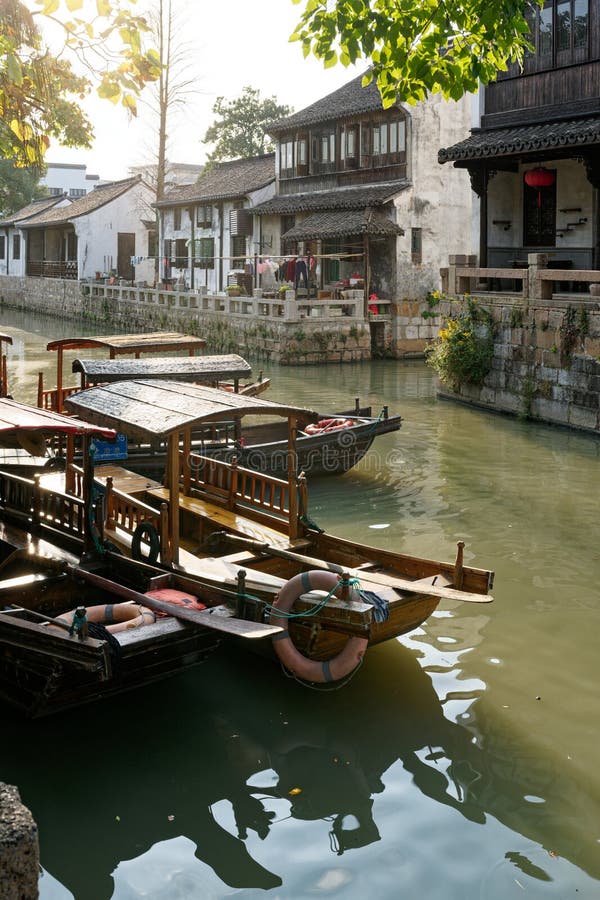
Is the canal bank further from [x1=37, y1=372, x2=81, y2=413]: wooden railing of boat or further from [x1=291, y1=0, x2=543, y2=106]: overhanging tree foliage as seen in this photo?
[x1=291, y1=0, x2=543, y2=106]: overhanging tree foliage

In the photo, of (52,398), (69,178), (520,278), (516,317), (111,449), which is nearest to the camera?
(111,449)

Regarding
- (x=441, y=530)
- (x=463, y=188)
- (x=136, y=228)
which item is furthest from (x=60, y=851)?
(x=136, y=228)

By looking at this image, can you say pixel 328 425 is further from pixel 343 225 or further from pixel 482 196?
pixel 343 225

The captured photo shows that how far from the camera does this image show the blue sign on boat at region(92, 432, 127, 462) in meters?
11.7

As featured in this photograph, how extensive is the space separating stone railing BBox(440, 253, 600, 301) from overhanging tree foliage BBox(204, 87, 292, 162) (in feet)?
97.6

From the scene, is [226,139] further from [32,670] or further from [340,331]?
[32,670]

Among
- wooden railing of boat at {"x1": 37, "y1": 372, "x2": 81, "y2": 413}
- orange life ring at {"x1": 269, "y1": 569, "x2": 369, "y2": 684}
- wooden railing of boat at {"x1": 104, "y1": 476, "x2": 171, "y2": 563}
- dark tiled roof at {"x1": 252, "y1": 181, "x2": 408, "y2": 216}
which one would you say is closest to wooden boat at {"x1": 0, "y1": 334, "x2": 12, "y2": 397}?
wooden railing of boat at {"x1": 37, "y1": 372, "x2": 81, "y2": 413}

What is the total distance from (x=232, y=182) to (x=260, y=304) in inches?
413

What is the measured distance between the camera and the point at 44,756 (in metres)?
5.79

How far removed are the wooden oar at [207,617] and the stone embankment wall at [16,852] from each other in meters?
2.60

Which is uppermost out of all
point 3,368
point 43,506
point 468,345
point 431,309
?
point 431,309

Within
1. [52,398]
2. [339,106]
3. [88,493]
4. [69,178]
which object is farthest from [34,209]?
[88,493]

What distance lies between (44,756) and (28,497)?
3123mm

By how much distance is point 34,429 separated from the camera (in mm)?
7613
